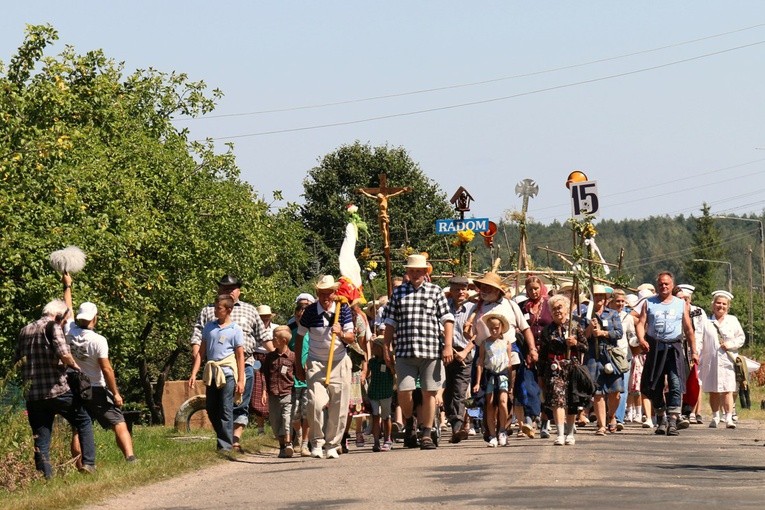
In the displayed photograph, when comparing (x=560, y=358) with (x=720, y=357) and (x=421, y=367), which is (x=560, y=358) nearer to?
(x=421, y=367)

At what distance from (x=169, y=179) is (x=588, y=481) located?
39994 mm

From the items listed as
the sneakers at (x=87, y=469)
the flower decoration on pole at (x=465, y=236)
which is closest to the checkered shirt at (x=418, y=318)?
the sneakers at (x=87, y=469)

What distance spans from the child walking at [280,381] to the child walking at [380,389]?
857 mm

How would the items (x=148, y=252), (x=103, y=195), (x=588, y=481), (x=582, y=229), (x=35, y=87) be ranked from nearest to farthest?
(x=588, y=481) → (x=582, y=229) → (x=35, y=87) → (x=103, y=195) → (x=148, y=252)

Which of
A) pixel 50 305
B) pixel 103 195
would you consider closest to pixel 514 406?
pixel 50 305

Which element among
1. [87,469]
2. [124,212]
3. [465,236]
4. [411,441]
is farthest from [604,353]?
[124,212]

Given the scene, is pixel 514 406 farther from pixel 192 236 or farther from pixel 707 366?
pixel 192 236

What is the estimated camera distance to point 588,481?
11.9m

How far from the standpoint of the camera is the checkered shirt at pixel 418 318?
16.8 m

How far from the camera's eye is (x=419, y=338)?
1683cm

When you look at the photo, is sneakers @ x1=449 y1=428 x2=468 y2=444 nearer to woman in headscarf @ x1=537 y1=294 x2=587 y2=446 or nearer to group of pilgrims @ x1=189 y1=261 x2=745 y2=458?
group of pilgrims @ x1=189 y1=261 x2=745 y2=458

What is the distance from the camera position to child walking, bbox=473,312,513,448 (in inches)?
677

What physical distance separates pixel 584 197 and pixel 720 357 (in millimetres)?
2806

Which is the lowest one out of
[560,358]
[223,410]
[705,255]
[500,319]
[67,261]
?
[223,410]
